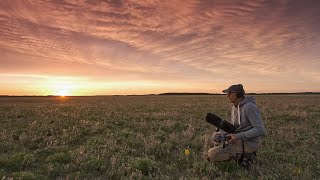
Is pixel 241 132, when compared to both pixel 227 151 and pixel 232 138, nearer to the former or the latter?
pixel 232 138

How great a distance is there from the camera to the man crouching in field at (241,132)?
8.06 metres

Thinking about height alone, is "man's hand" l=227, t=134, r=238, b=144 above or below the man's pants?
above

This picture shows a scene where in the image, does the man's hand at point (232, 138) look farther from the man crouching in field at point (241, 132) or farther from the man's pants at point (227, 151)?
the man's pants at point (227, 151)

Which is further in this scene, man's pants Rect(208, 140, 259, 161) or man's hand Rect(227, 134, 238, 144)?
man's pants Rect(208, 140, 259, 161)

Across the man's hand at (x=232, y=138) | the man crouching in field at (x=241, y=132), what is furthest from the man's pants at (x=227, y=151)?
the man's hand at (x=232, y=138)

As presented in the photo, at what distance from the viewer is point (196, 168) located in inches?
329

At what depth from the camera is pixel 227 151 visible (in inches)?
345

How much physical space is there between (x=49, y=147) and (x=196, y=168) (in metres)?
5.16

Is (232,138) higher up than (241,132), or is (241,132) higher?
(241,132)

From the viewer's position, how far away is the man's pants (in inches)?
333

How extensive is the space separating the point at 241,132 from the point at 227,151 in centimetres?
86

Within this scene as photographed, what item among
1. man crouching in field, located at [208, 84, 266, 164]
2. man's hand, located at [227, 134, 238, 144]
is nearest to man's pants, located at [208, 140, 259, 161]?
man crouching in field, located at [208, 84, 266, 164]

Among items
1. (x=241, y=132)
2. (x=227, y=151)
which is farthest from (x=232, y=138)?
(x=227, y=151)

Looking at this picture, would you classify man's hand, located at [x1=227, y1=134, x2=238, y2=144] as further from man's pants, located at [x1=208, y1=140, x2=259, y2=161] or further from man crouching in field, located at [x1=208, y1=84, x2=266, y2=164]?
man's pants, located at [x1=208, y1=140, x2=259, y2=161]
